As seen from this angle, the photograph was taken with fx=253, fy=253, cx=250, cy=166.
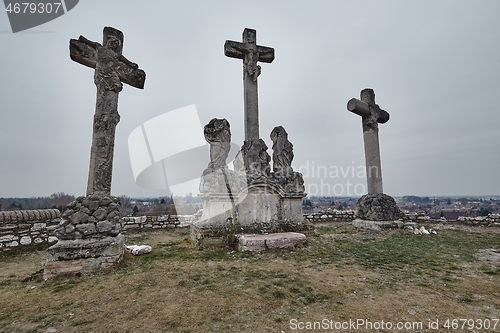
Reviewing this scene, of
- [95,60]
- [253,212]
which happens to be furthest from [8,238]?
[253,212]

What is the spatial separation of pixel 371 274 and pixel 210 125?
469 cm

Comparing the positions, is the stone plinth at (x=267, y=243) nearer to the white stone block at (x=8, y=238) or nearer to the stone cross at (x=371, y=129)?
the stone cross at (x=371, y=129)

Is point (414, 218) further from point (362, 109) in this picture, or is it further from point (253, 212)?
point (253, 212)

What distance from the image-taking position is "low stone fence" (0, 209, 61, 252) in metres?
5.63

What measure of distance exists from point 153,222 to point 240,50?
6.75 m

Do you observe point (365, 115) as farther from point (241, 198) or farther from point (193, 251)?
point (193, 251)

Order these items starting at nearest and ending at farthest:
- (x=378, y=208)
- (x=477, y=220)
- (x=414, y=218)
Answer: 1. (x=378, y=208)
2. (x=477, y=220)
3. (x=414, y=218)

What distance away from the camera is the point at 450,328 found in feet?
7.25

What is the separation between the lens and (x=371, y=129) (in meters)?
9.12

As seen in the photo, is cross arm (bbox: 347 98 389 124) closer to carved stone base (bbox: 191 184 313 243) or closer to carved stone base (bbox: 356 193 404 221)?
carved stone base (bbox: 356 193 404 221)

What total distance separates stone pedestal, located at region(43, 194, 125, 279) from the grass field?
0.22 meters

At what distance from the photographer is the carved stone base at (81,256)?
3.80 metres

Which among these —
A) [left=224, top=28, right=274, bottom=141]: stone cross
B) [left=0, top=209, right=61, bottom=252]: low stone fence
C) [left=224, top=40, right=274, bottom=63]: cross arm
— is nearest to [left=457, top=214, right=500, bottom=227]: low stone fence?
[left=224, top=28, right=274, bottom=141]: stone cross

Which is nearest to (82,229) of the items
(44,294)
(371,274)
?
(44,294)
